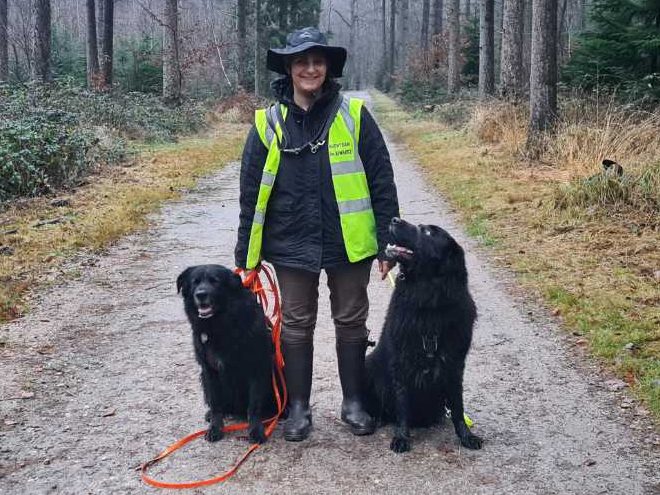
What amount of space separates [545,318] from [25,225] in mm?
6773

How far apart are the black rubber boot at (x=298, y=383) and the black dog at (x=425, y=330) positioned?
1.51 feet

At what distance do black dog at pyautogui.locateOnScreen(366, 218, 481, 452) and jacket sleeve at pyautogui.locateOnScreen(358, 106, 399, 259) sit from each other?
169 millimetres

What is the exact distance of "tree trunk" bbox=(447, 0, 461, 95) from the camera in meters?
27.1

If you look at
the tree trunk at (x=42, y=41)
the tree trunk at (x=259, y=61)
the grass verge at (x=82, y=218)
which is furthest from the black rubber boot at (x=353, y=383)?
the tree trunk at (x=259, y=61)

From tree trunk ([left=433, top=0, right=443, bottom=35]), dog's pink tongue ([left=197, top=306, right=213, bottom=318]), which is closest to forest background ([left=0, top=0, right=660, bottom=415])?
dog's pink tongue ([left=197, top=306, right=213, bottom=318])

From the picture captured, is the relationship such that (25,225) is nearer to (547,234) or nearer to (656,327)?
(547,234)

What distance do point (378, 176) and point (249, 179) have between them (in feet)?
2.37

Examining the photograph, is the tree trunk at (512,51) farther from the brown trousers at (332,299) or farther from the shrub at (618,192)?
the brown trousers at (332,299)

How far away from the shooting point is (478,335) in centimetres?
571

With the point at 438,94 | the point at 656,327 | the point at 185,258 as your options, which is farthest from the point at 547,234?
the point at 438,94

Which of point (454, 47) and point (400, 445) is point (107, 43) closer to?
point (454, 47)

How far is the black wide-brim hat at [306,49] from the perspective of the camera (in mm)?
3666

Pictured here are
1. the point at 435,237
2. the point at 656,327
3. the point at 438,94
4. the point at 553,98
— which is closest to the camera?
the point at 435,237

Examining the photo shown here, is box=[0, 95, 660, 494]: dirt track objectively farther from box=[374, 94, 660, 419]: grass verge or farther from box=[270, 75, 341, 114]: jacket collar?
box=[270, 75, 341, 114]: jacket collar
